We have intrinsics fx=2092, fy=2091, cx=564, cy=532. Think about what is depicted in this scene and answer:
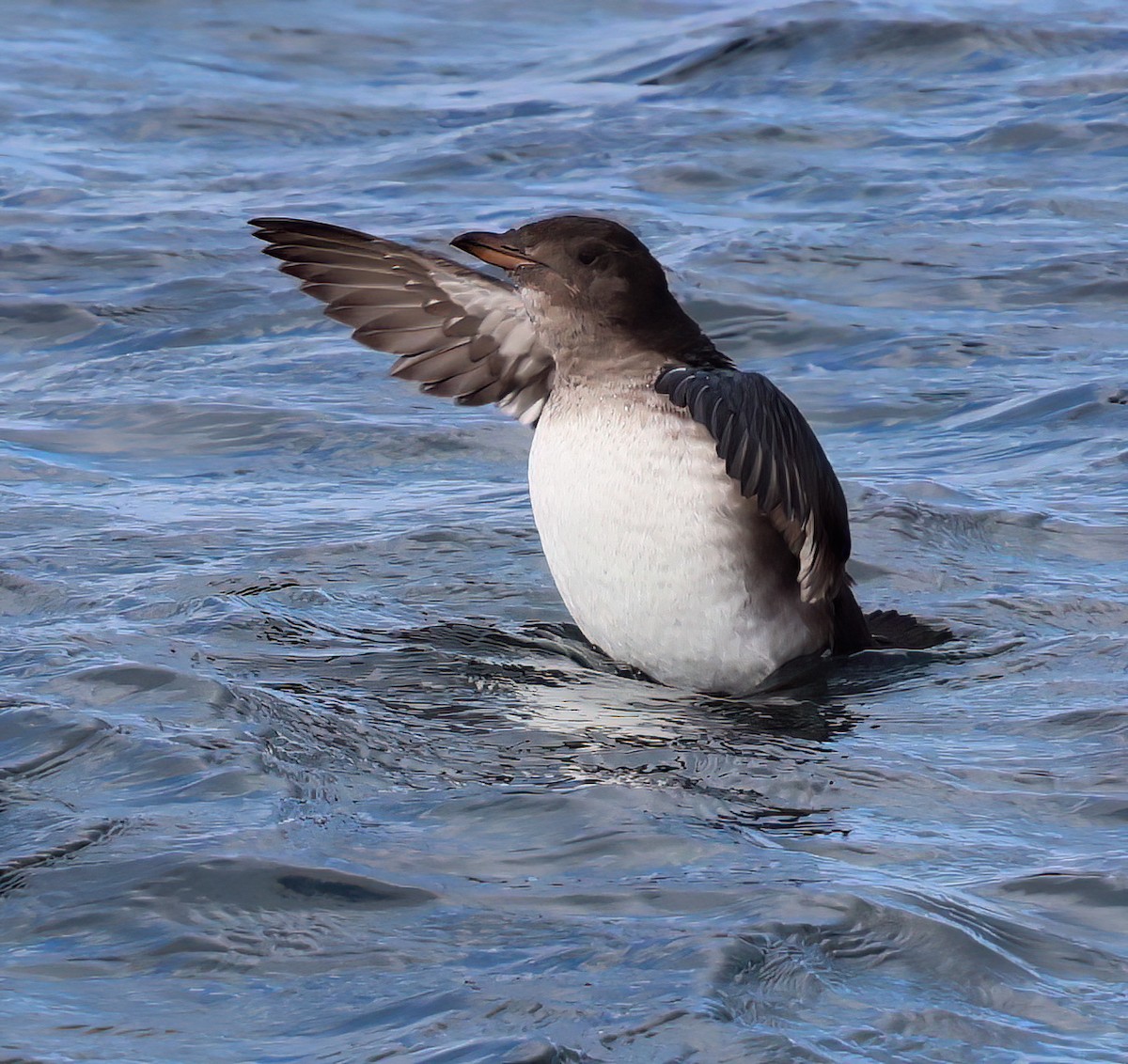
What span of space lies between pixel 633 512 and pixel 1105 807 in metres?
1.37

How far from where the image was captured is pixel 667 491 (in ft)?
16.3

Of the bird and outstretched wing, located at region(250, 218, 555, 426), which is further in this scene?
outstretched wing, located at region(250, 218, 555, 426)

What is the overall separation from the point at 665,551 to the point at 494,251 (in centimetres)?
96

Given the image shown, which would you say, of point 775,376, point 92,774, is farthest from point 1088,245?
point 92,774

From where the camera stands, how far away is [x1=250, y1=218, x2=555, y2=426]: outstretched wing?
587 cm

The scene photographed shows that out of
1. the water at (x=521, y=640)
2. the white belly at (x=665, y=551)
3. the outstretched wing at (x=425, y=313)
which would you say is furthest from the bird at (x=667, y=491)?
the outstretched wing at (x=425, y=313)

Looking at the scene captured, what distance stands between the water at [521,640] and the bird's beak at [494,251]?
37.6 inches

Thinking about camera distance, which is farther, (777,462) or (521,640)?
(521,640)

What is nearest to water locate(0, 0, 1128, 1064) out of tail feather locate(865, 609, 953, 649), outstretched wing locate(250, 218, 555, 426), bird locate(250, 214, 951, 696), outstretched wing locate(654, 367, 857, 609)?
tail feather locate(865, 609, 953, 649)

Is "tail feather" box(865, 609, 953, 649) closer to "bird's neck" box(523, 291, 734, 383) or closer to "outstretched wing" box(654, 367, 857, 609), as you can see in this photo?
"outstretched wing" box(654, 367, 857, 609)

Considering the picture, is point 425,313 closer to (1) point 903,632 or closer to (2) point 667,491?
(2) point 667,491

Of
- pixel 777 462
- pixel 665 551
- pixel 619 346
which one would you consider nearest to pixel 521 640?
pixel 665 551

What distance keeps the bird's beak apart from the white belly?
435 mm

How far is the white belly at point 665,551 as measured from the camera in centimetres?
497
